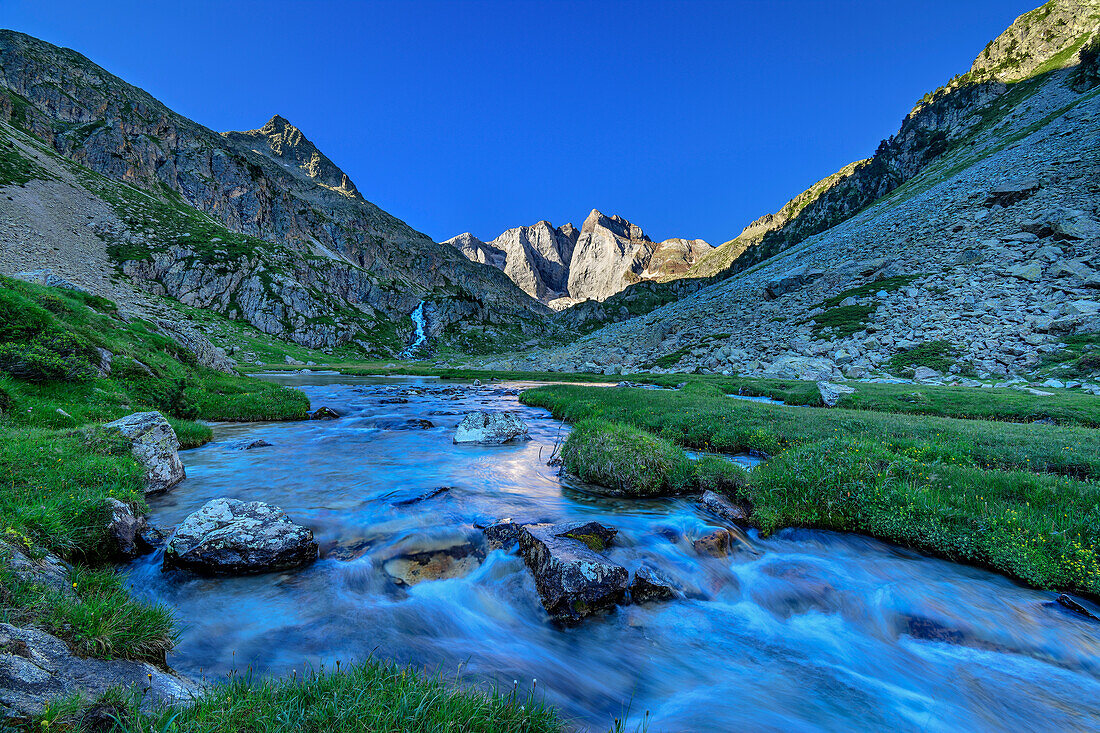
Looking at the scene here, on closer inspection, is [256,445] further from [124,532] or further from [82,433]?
[124,532]

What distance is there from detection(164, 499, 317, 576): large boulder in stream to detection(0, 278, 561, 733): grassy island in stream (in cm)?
103

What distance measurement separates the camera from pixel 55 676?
3338 mm

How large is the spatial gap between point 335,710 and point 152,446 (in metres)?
12.1

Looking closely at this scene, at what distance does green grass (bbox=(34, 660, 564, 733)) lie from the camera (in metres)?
3.22

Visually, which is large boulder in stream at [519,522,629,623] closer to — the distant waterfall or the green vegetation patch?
the distant waterfall

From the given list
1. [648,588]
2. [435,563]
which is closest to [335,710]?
[435,563]

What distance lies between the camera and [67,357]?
14984 millimetres

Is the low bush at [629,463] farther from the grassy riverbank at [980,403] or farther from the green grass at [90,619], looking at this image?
the grassy riverbank at [980,403]

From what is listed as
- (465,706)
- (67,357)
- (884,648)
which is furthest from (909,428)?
(67,357)

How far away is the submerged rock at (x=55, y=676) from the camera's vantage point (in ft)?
9.66

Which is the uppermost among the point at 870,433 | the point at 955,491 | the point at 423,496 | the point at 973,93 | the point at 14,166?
the point at 973,93

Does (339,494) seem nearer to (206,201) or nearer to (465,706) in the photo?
(465,706)

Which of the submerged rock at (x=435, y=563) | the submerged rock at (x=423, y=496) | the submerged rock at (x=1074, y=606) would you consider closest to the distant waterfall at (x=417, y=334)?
the submerged rock at (x=423, y=496)

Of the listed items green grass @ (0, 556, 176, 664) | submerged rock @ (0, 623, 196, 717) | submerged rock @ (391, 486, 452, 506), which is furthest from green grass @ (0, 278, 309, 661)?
submerged rock @ (391, 486, 452, 506)
